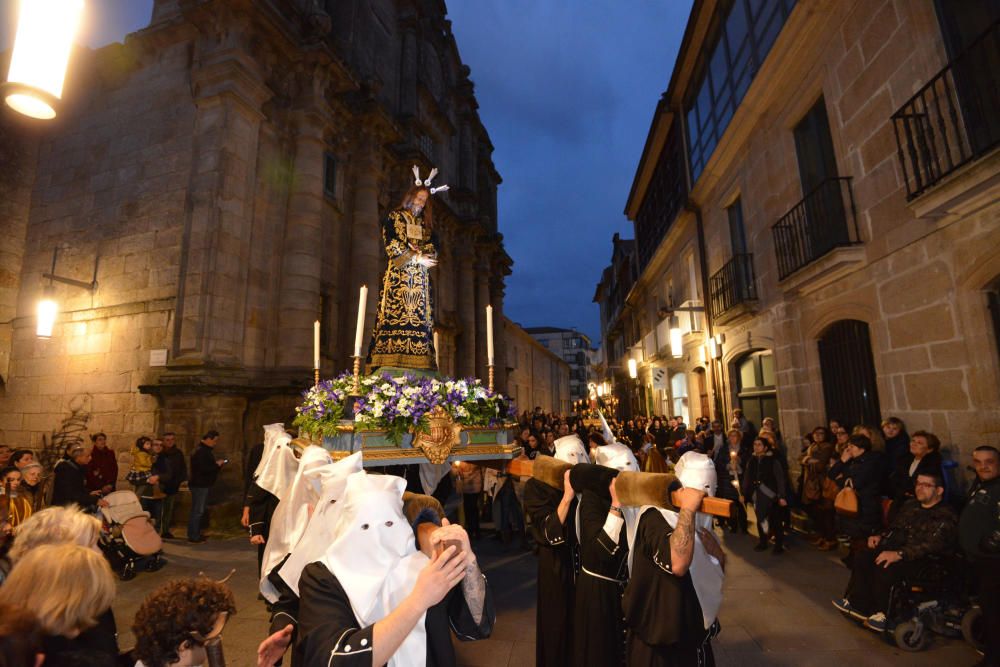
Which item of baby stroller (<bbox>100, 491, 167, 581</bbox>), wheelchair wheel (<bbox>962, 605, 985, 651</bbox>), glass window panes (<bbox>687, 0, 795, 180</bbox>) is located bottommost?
wheelchair wheel (<bbox>962, 605, 985, 651</bbox>)

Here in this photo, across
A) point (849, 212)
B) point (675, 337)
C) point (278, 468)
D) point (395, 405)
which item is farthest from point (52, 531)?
point (675, 337)

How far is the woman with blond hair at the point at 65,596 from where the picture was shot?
1.85 m

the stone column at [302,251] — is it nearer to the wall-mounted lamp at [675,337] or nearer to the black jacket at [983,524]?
the wall-mounted lamp at [675,337]

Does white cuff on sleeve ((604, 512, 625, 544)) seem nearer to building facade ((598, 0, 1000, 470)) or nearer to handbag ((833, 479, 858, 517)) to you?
handbag ((833, 479, 858, 517))

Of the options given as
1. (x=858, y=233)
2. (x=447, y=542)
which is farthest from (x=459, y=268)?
(x=447, y=542)

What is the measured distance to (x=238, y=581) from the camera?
5.68 m

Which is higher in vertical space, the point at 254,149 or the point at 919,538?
the point at 254,149

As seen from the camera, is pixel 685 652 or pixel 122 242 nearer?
pixel 685 652

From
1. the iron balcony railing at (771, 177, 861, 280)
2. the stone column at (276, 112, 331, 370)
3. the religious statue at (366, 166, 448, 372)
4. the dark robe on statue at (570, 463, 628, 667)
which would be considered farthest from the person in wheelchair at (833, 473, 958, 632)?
the stone column at (276, 112, 331, 370)

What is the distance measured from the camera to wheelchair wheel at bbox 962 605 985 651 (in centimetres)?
399

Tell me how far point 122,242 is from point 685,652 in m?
12.9

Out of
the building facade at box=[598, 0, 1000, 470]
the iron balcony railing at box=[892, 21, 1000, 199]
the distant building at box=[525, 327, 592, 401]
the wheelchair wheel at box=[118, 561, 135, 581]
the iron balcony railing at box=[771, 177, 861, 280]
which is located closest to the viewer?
the iron balcony railing at box=[892, 21, 1000, 199]

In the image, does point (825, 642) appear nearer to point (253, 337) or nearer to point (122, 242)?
point (253, 337)

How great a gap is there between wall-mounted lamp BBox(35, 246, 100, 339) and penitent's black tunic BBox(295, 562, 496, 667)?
1151cm
